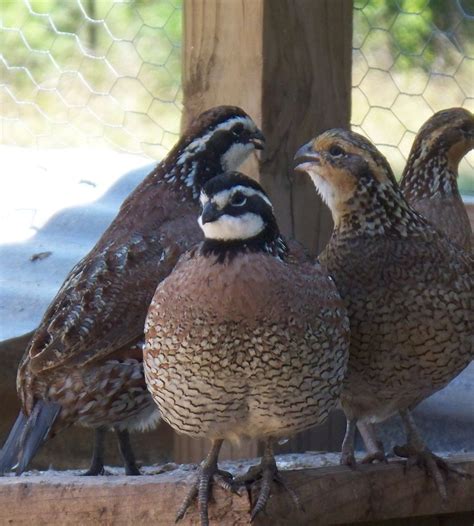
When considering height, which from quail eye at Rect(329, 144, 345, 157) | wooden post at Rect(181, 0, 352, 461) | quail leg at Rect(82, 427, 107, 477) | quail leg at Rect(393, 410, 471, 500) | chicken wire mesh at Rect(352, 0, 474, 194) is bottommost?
quail leg at Rect(393, 410, 471, 500)

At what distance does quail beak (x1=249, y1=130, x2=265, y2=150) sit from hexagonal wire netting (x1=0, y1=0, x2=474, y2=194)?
94 cm

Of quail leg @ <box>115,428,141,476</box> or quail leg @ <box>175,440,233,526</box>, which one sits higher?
quail leg @ <box>115,428,141,476</box>

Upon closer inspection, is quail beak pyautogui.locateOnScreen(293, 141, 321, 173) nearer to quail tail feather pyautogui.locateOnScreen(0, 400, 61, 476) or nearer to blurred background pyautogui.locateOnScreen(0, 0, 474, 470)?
quail tail feather pyautogui.locateOnScreen(0, 400, 61, 476)

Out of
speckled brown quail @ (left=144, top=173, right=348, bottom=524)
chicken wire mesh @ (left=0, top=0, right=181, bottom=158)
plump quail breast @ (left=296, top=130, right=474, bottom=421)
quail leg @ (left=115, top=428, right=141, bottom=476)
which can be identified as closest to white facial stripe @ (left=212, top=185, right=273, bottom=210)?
speckled brown quail @ (left=144, top=173, right=348, bottom=524)

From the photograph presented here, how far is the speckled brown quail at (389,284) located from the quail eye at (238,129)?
1.16 feet

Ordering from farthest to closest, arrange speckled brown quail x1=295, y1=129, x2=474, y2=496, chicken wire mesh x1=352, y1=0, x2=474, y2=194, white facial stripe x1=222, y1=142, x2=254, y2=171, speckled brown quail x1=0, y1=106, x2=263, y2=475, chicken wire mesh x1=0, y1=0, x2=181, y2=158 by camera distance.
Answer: chicken wire mesh x1=0, y1=0, x2=181, y2=158
chicken wire mesh x1=352, y1=0, x2=474, y2=194
white facial stripe x1=222, y1=142, x2=254, y2=171
speckled brown quail x1=0, y1=106, x2=263, y2=475
speckled brown quail x1=295, y1=129, x2=474, y2=496

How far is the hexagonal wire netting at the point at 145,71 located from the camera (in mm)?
4738

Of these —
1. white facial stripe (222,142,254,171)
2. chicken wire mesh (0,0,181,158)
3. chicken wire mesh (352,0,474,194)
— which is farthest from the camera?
chicken wire mesh (0,0,181,158)

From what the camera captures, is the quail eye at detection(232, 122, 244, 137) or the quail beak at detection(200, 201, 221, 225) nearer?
the quail beak at detection(200, 201, 221, 225)

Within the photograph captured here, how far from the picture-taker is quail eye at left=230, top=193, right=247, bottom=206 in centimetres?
299

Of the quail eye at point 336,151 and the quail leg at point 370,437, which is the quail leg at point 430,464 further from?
the quail eye at point 336,151

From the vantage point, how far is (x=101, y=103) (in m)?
5.80

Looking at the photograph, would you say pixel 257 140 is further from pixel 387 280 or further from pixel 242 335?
pixel 242 335

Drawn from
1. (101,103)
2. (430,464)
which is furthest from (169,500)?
(101,103)
